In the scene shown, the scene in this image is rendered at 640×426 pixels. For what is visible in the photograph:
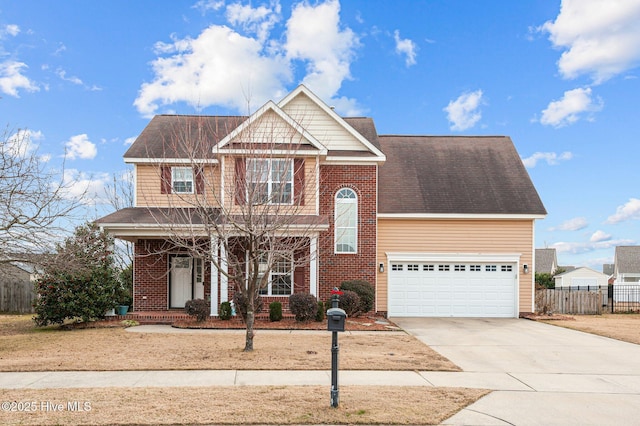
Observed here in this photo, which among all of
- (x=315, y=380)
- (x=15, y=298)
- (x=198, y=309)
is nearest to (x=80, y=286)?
(x=198, y=309)

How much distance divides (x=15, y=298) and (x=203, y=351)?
51.4 ft

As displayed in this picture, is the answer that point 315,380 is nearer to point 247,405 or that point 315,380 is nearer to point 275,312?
point 247,405

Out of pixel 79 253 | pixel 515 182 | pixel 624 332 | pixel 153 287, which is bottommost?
pixel 624 332

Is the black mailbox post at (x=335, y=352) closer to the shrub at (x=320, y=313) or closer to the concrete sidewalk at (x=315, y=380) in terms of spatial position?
the concrete sidewalk at (x=315, y=380)

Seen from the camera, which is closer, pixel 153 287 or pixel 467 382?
pixel 467 382

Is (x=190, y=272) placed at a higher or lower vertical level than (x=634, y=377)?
higher

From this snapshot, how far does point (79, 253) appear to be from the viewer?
16.1 m

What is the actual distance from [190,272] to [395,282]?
773 cm

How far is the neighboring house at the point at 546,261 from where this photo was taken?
184 ft

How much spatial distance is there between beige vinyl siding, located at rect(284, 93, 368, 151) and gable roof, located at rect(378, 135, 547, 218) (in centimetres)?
258

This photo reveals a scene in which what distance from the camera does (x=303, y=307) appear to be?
16688 mm

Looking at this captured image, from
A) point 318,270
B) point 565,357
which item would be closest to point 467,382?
point 565,357

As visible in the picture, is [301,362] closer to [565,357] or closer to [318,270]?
[565,357]

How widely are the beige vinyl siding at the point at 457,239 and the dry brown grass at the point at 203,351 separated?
18.5 ft
